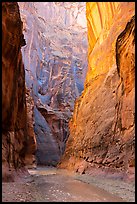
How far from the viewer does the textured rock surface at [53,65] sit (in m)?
40.4

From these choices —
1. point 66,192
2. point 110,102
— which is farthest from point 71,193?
point 110,102

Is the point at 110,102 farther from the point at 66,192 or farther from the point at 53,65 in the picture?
the point at 53,65

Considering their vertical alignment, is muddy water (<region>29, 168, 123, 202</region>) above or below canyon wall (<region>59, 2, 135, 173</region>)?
below

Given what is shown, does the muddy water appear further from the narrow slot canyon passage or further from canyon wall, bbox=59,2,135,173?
canyon wall, bbox=59,2,135,173

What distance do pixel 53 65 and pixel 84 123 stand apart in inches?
1505

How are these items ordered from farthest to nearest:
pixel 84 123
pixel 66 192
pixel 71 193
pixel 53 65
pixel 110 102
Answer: pixel 53 65 < pixel 84 123 < pixel 110 102 < pixel 66 192 < pixel 71 193

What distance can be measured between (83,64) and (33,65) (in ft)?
52.0

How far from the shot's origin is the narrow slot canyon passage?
27.4ft

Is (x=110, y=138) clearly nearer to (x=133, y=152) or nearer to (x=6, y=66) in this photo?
(x=133, y=152)

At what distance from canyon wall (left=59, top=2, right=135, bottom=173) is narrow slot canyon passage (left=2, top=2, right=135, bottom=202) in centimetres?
5

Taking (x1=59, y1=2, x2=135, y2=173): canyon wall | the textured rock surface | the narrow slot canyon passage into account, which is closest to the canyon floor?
the narrow slot canyon passage

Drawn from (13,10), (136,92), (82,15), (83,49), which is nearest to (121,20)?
(136,92)

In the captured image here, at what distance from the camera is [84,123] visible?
18594 millimetres

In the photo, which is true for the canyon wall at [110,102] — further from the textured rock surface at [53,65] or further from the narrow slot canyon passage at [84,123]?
the textured rock surface at [53,65]
